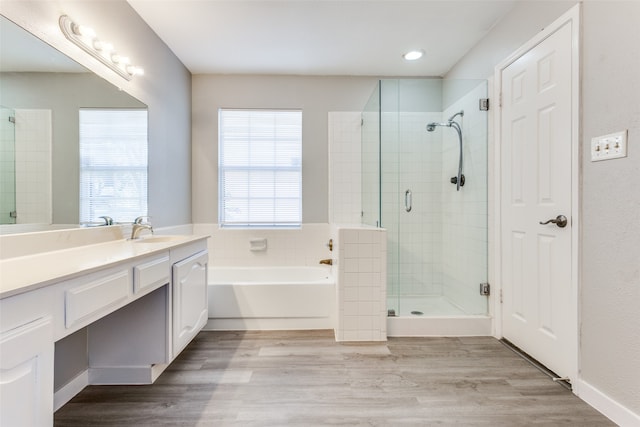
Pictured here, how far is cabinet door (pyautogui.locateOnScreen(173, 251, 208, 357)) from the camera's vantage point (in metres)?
1.64

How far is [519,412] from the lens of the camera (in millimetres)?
1390

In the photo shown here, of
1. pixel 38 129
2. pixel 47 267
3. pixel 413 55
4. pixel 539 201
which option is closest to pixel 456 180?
pixel 539 201

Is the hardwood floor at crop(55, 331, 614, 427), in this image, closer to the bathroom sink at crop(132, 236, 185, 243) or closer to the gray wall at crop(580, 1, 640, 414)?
the gray wall at crop(580, 1, 640, 414)

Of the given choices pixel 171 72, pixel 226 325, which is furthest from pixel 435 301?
pixel 171 72

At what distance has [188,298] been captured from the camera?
178 cm

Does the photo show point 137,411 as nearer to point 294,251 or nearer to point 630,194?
point 294,251

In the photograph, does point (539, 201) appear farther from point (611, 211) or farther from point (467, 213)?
point (467, 213)

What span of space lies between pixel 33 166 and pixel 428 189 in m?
2.87

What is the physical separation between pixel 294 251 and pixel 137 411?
6.11 ft

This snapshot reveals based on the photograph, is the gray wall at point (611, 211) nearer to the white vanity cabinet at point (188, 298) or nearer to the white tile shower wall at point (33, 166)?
the white vanity cabinet at point (188, 298)

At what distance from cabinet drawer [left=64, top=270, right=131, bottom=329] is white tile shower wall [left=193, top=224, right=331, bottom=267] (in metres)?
1.82

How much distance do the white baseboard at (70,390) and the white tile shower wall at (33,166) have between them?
0.89m

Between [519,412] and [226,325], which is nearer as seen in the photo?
[519,412]

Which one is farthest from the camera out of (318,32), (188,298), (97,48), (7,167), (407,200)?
(407,200)
